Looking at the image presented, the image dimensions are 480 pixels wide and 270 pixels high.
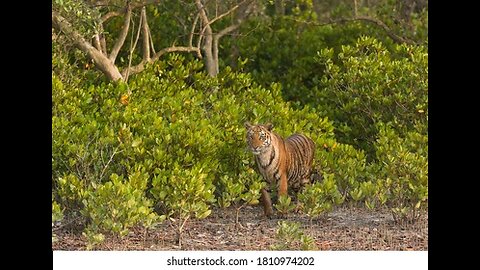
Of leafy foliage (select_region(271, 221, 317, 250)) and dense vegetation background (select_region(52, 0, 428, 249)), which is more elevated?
dense vegetation background (select_region(52, 0, 428, 249))

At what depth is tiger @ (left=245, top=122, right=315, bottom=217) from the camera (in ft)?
32.6

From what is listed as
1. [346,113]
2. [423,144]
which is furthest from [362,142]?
[423,144]

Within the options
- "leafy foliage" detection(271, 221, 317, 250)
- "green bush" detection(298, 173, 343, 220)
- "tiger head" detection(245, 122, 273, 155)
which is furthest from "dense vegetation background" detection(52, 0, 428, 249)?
"leafy foliage" detection(271, 221, 317, 250)

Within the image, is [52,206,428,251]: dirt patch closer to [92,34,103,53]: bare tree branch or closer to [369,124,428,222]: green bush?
[369,124,428,222]: green bush

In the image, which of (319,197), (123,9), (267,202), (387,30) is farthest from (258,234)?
(387,30)

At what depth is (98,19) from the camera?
11.3 meters

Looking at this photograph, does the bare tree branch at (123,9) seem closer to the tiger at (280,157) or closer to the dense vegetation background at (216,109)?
the dense vegetation background at (216,109)

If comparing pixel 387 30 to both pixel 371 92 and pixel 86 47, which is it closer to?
pixel 371 92

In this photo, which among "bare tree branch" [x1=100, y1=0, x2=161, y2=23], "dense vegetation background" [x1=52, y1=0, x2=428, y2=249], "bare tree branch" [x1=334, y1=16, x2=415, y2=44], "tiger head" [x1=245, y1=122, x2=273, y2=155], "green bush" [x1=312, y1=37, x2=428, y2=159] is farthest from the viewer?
"bare tree branch" [x1=334, y1=16, x2=415, y2=44]

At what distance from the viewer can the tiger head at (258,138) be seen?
32.4 ft

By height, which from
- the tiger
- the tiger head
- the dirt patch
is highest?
the tiger head

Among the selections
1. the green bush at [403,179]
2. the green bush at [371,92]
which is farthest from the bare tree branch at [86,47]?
the green bush at [403,179]

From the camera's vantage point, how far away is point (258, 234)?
386 inches

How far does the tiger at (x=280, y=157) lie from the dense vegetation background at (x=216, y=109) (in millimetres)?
169
